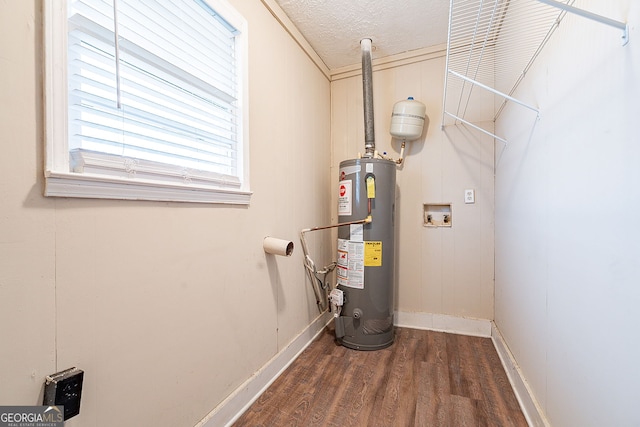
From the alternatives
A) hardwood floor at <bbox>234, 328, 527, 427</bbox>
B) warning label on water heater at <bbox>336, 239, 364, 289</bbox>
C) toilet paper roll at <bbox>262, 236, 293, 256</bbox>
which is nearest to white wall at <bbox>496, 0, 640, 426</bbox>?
hardwood floor at <bbox>234, 328, 527, 427</bbox>

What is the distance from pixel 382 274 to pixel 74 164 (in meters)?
1.80

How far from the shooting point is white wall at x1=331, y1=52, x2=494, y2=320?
220cm

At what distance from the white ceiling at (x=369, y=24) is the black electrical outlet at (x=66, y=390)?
2.16 m

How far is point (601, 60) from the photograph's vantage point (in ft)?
2.58

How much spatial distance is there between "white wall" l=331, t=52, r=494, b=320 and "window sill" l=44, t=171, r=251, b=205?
5.54ft

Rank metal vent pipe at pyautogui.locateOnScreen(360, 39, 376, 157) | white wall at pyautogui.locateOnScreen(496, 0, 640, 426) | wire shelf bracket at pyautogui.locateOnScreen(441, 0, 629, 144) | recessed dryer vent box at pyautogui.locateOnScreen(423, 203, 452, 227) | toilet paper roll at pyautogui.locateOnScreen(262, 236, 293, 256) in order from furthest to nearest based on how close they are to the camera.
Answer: recessed dryer vent box at pyautogui.locateOnScreen(423, 203, 452, 227), metal vent pipe at pyautogui.locateOnScreen(360, 39, 376, 157), toilet paper roll at pyautogui.locateOnScreen(262, 236, 293, 256), wire shelf bracket at pyautogui.locateOnScreen(441, 0, 629, 144), white wall at pyautogui.locateOnScreen(496, 0, 640, 426)

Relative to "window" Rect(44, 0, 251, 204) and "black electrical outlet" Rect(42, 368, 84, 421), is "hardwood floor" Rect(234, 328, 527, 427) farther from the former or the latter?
"window" Rect(44, 0, 251, 204)

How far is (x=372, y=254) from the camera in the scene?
199 cm

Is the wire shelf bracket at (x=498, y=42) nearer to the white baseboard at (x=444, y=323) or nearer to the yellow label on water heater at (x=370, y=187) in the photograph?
the yellow label on water heater at (x=370, y=187)

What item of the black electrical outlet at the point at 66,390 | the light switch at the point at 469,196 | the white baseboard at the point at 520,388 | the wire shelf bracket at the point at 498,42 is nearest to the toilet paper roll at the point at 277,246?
the black electrical outlet at the point at 66,390

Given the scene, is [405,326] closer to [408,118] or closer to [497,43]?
[408,118]

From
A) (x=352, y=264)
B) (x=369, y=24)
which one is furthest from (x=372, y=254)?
(x=369, y=24)

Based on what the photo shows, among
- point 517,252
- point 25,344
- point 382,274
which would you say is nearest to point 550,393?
point 517,252

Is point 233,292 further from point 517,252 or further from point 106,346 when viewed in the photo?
point 517,252
